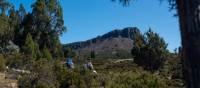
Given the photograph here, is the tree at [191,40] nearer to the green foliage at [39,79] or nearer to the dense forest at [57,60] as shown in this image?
the dense forest at [57,60]

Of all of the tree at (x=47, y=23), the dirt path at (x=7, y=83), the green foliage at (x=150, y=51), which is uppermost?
the tree at (x=47, y=23)

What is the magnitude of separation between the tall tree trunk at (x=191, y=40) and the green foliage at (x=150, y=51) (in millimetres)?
53210

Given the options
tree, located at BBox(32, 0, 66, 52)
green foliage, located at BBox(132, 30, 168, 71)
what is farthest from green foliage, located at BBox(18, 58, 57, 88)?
tree, located at BBox(32, 0, 66, 52)

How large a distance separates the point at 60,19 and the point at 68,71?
62.4 meters

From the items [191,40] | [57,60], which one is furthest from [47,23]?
[191,40]

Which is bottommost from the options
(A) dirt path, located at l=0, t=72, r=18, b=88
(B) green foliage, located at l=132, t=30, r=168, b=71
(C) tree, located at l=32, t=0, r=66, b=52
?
(A) dirt path, located at l=0, t=72, r=18, b=88

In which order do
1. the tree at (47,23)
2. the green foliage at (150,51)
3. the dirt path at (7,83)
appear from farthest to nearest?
1. the tree at (47,23)
2. the green foliage at (150,51)
3. the dirt path at (7,83)

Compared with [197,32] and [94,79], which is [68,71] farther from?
[197,32]

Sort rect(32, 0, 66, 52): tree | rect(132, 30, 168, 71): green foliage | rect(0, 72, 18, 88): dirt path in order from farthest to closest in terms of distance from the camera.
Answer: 1. rect(32, 0, 66, 52): tree
2. rect(132, 30, 168, 71): green foliage
3. rect(0, 72, 18, 88): dirt path

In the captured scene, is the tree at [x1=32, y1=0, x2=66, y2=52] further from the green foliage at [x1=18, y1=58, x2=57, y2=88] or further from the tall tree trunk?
the tall tree trunk

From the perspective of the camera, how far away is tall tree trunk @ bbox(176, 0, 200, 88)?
7.25 meters

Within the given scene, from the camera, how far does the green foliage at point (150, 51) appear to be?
6197 cm

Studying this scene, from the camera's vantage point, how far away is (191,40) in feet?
24.0

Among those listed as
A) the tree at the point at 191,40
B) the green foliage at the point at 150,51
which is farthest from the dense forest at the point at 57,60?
the tree at the point at 191,40
